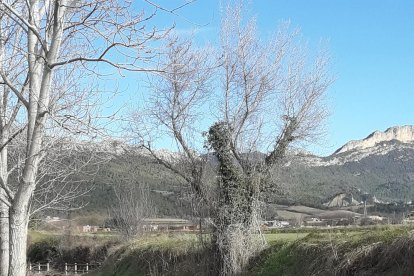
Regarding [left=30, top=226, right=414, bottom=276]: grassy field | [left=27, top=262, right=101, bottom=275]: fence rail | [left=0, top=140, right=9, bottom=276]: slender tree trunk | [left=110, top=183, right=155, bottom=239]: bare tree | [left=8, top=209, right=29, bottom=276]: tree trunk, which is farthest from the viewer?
[left=27, top=262, right=101, bottom=275]: fence rail

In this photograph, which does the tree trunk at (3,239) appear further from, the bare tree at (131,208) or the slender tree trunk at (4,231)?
the bare tree at (131,208)

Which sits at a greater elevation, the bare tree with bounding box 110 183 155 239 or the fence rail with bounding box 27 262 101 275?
the bare tree with bounding box 110 183 155 239

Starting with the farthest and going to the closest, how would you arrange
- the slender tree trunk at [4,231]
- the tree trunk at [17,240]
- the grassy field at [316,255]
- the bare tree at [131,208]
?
the bare tree at [131,208] → the grassy field at [316,255] → the slender tree trunk at [4,231] → the tree trunk at [17,240]

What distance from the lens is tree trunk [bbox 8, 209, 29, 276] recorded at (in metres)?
7.73

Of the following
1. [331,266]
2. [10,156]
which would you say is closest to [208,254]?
[331,266]

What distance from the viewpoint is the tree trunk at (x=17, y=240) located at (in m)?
7.73

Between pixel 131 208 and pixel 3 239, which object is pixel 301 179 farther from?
pixel 131 208

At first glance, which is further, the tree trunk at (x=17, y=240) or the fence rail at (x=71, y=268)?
the fence rail at (x=71, y=268)

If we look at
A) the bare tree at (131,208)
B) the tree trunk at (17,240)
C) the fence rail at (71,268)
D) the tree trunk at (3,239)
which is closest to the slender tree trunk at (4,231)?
the tree trunk at (3,239)

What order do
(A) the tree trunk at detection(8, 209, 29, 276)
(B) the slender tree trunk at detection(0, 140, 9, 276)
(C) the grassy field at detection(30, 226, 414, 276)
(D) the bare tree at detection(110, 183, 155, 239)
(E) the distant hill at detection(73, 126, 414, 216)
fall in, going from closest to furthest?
(A) the tree trunk at detection(8, 209, 29, 276)
(B) the slender tree trunk at detection(0, 140, 9, 276)
(C) the grassy field at detection(30, 226, 414, 276)
(E) the distant hill at detection(73, 126, 414, 216)
(D) the bare tree at detection(110, 183, 155, 239)

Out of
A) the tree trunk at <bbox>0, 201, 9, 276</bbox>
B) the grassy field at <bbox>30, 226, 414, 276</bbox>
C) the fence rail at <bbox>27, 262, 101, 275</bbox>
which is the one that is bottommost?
the fence rail at <bbox>27, 262, 101, 275</bbox>

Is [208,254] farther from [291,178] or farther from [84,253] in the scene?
[84,253]

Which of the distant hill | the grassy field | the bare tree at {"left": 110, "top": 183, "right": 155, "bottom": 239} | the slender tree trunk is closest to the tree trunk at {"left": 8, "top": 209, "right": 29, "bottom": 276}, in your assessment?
the distant hill

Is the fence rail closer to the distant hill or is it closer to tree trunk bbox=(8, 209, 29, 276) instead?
the distant hill
